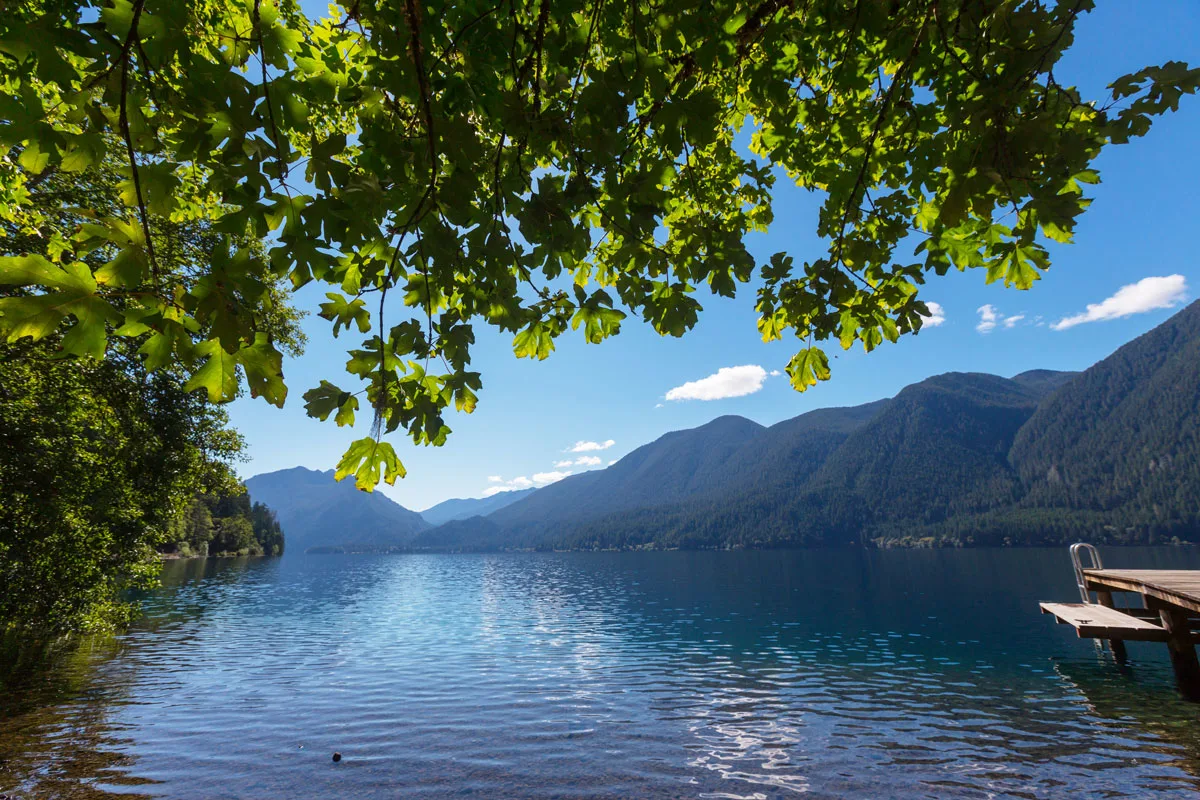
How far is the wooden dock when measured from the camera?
1645cm

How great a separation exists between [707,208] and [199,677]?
2719cm

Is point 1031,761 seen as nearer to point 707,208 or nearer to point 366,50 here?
point 707,208

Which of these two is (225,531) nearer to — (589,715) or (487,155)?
(589,715)

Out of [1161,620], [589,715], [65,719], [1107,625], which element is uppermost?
[1107,625]

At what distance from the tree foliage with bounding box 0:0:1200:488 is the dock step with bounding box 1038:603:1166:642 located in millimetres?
19230

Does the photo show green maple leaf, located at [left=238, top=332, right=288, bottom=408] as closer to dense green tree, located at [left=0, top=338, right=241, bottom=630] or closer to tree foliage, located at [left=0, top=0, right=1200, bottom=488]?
tree foliage, located at [left=0, top=0, right=1200, bottom=488]

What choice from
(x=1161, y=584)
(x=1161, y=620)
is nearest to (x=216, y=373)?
(x=1161, y=584)

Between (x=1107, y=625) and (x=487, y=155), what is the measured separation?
2295cm

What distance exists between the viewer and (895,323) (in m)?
4.30

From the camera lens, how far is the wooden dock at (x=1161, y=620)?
648 inches

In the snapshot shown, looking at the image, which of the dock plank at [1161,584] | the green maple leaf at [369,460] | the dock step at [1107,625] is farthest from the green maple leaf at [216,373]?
the dock step at [1107,625]

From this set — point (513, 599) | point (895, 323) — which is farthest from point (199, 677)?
point (513, 599)

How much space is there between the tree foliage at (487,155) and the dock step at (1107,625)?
63.1 feet

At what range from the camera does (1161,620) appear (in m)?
18.7
